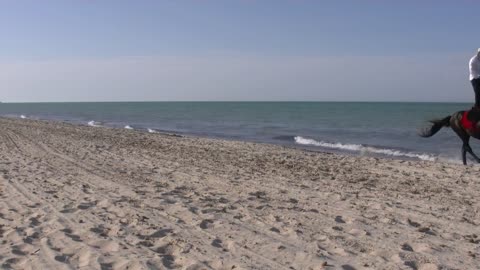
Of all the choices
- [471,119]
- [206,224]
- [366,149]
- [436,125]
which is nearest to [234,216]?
[206,224]

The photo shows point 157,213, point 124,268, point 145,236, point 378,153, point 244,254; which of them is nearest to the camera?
point 124,268

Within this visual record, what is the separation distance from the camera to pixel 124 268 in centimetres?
455

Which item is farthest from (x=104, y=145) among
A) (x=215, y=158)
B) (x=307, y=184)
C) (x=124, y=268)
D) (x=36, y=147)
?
(x=124, y=268)

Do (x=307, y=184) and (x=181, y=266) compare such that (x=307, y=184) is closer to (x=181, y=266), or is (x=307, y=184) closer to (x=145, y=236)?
(x=145, y=236)

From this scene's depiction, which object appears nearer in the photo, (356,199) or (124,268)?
(124,268)

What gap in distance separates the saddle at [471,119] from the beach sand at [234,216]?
1060mm

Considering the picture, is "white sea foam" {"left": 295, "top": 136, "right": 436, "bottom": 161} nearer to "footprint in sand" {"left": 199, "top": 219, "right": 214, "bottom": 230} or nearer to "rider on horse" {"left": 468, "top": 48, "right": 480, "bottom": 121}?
"rider on horse" {"left": 468, "top": 48, "right": 480, "bottom": 121}

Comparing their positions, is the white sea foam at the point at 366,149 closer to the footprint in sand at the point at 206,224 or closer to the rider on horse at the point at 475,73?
the rider on horse at the point at 475,73

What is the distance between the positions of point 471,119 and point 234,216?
717cm

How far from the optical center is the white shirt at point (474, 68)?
1044 cm

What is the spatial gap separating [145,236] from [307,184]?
4.49m

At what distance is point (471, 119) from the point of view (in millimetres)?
11195

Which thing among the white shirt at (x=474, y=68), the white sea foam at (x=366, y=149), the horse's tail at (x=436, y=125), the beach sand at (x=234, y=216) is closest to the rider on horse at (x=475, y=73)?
the white shirt at (x=474, y=68)

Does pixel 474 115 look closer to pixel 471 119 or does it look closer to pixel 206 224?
pixel 471 119
